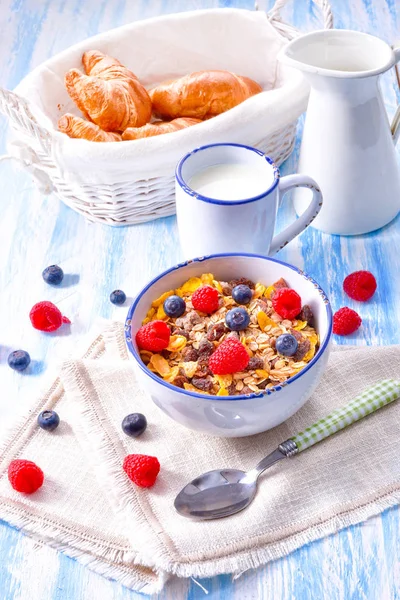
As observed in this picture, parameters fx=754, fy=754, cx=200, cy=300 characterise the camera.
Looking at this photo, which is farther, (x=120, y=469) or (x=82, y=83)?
(x=82, y=83)

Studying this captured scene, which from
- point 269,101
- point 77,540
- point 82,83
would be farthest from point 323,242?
point 77,540

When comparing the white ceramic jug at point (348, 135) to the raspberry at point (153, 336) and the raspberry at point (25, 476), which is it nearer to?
the raspberry at point (153, 336)

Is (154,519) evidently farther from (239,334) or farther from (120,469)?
(239,334)

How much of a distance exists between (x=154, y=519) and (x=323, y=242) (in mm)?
665

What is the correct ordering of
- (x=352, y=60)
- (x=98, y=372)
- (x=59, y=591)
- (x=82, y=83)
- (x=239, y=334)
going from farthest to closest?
(x=82, y=83) → (x=352, y=60) → (x=98, y=372) → (x=239, y=334) → (x=59, y=591)

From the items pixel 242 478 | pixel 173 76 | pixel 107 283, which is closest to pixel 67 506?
pixel 242 478

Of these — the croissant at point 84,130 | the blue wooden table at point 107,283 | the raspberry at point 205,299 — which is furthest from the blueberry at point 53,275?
the raspberry at point 205,299

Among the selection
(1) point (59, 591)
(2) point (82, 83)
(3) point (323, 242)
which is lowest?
(1) point (59, 591)

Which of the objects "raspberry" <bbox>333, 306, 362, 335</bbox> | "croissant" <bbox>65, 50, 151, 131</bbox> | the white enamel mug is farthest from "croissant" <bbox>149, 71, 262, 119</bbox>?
"raspberry" <bbox>333, 306, 362, 335</bbox>

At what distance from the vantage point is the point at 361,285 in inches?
50.6

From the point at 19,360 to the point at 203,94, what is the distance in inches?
26.8

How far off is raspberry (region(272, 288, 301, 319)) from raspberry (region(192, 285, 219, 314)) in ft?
0.29

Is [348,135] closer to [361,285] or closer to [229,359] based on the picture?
[361,285]

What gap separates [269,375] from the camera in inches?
38.9
